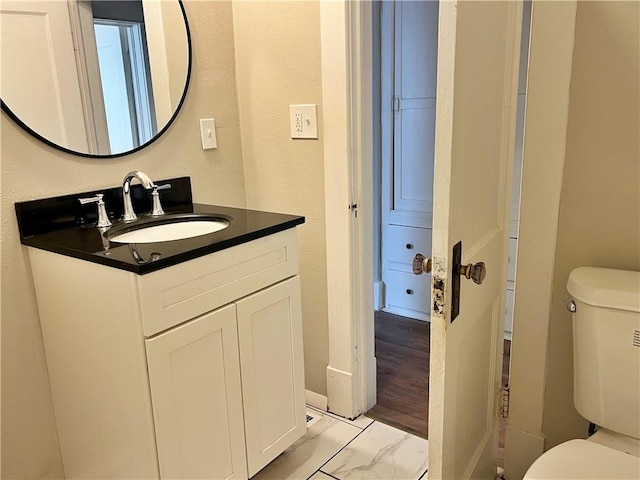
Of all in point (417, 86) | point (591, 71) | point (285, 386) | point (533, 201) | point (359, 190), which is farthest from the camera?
point (417, 86)

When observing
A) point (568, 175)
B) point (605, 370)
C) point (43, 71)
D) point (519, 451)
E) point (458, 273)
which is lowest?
point (519, 451)

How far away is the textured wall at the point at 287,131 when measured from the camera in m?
1.84

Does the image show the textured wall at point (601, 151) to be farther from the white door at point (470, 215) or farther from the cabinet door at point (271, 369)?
the cabinet door at point (271, 369)

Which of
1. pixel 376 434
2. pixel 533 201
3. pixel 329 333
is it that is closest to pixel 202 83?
pixel 329 333

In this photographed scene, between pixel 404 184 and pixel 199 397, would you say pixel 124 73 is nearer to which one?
pixel 199 397

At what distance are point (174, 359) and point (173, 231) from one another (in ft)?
1.65

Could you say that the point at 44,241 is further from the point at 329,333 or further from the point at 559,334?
the point at 559,334

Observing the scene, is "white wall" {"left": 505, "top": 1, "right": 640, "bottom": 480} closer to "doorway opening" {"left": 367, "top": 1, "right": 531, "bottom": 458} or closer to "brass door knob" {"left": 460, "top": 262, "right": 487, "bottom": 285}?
"brass door knob" {"left": 460, "top": 262, "right": 487, "bottom": 285}

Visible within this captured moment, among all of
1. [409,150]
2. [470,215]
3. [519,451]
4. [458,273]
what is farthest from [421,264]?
[409,150]

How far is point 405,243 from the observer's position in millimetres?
2893

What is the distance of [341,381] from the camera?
2.04 m

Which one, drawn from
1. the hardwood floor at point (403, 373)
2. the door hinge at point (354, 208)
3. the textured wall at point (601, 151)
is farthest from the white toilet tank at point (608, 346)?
the door hinge at point (354, 208)

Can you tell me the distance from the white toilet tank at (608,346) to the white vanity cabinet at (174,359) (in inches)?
32.5

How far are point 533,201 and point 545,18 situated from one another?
48cm
